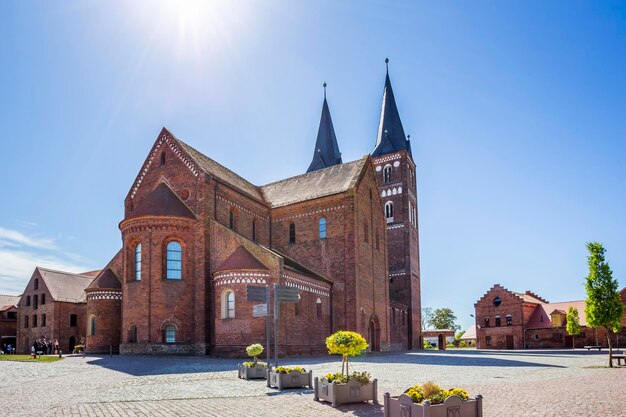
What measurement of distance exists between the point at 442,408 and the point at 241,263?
25597 mm

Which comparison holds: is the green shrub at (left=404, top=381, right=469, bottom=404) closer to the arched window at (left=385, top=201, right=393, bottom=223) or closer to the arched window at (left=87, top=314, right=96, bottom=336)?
the arched window at (left=87, top=314, right=96, bottom=336)

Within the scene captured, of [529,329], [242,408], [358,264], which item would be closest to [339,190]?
[358,264]

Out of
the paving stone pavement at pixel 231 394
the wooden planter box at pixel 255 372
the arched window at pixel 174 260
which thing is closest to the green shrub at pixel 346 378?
the paving stone pavement at pixel 231 394

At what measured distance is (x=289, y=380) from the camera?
16047mm

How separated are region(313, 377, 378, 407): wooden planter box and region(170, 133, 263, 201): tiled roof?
85.5 ft

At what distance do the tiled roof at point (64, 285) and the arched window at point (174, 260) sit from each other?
97.5ft

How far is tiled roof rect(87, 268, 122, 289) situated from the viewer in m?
37.9

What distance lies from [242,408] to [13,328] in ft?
222

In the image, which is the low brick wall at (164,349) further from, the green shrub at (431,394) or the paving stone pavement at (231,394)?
the green shrub at (431,394)

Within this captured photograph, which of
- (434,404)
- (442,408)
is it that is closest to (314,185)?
(434,404)

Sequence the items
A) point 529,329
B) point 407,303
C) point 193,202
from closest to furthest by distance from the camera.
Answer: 1. point 193,202
2. point 407,303
3. point 529,329

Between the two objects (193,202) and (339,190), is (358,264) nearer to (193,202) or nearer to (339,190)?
(339,190)

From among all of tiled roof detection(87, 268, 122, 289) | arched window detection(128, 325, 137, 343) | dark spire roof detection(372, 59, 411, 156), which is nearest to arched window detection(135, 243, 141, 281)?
arched window detection(128, 325, 137, 343)

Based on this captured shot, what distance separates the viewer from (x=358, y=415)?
1166 centimetres
